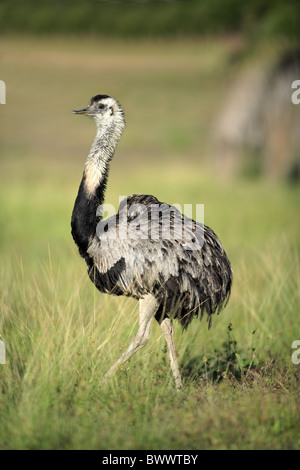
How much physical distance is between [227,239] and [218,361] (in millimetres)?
6650

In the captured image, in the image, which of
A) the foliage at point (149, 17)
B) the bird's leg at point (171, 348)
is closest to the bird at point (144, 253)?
the bird's leg at point (171, 348)

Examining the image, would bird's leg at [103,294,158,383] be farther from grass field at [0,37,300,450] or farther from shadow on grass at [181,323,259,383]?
shadow on grass at [181,323,259,383]

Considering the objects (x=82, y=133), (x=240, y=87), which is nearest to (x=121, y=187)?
(x=240, y=87)

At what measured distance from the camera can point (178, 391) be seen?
5340 mm

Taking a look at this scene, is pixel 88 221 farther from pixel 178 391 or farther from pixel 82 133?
pixel 82 133
